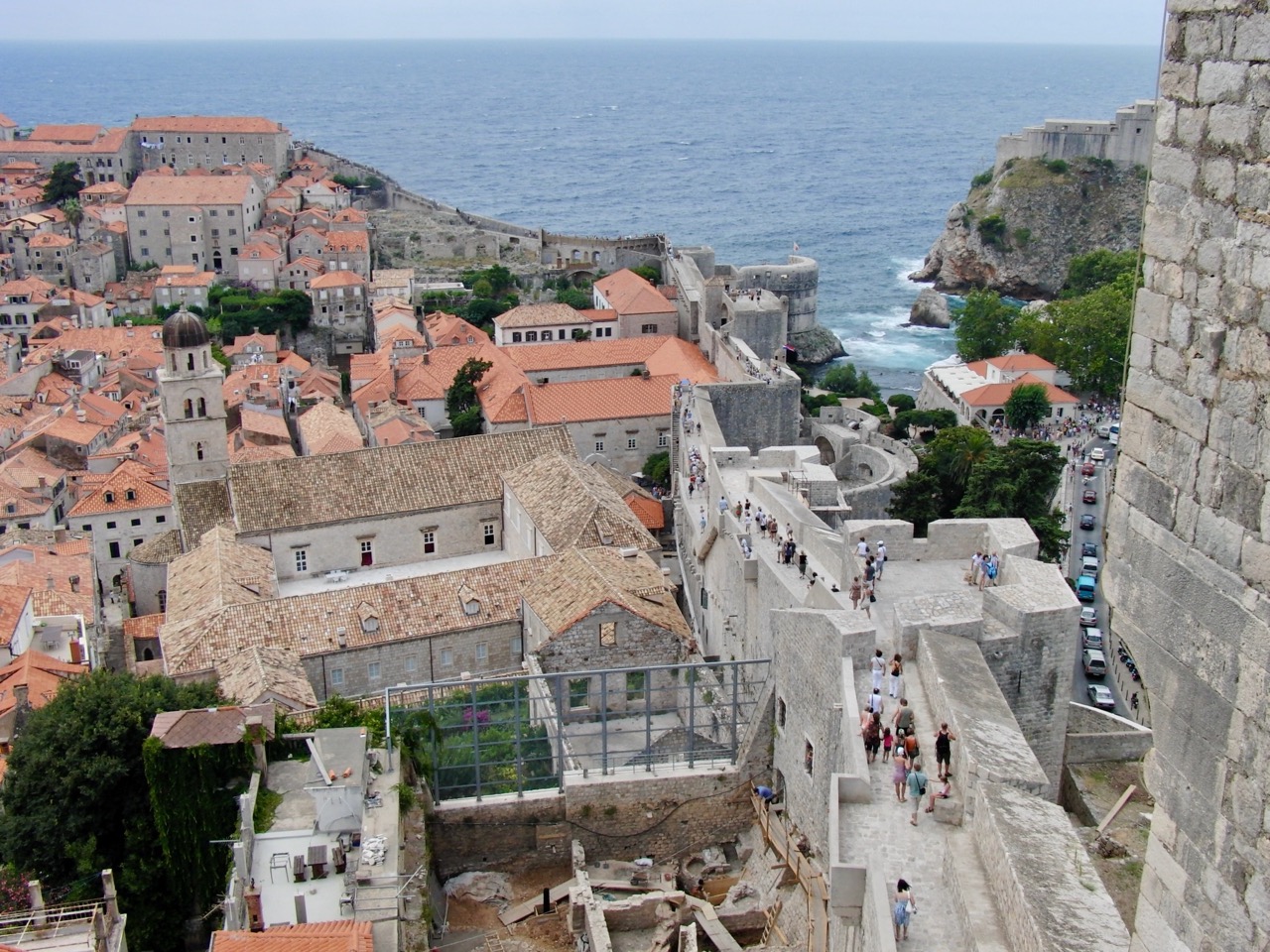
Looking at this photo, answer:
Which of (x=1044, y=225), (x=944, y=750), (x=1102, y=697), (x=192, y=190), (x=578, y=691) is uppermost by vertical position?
(x=192, y=190)

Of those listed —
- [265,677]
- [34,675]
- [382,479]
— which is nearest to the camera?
[265,677]

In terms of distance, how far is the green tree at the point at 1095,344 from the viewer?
5638cm

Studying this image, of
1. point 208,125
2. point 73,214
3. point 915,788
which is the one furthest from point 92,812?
point 208,125

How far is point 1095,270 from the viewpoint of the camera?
7306cm

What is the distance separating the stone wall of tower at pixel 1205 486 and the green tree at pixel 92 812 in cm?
1725

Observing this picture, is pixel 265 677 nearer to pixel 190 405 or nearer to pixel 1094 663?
pixel 190 405

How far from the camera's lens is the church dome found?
35594 mm

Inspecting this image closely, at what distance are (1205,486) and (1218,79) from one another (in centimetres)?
170

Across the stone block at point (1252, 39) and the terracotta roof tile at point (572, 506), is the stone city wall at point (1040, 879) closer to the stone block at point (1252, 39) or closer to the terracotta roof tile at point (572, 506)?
the stone block at point (1252, 39)

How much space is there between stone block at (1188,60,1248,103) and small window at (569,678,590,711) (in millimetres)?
19544

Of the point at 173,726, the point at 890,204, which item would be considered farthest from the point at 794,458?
the point at 890,204

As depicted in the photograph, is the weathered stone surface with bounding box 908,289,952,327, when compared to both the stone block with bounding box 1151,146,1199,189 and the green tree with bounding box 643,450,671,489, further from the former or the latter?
the stone block with bounding box 1151,146,1199,189

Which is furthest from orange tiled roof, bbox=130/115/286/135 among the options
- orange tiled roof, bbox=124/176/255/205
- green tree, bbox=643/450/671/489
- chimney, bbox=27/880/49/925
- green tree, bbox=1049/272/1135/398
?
chimney, bbox=27/880/49/925

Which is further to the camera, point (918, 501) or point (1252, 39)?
point (918, 501)
